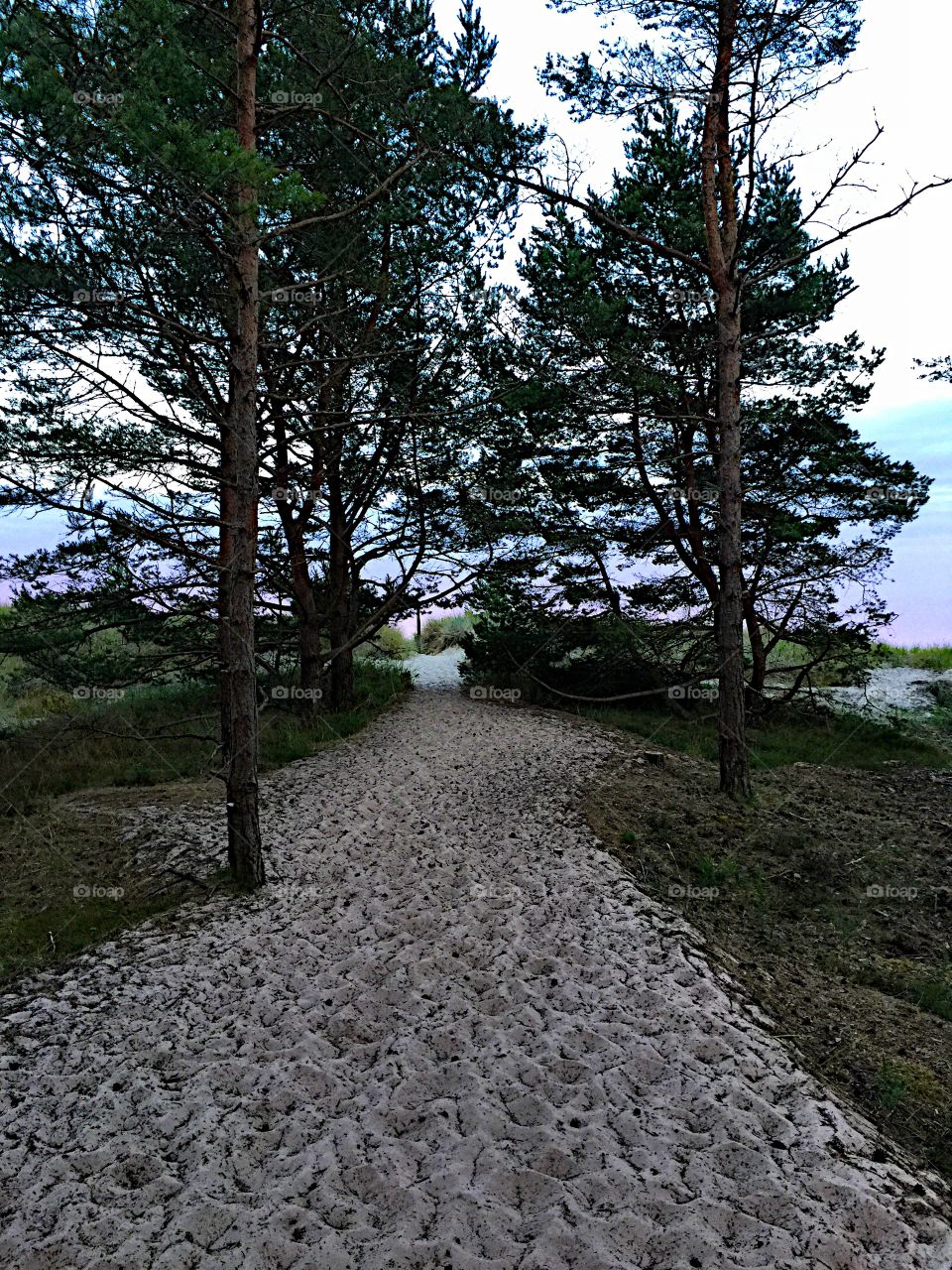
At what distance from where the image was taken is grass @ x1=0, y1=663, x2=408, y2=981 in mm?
6137

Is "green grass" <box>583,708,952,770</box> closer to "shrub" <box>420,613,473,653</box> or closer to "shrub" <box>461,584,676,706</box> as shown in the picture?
"shrub" <box>461,584,676,706</box>

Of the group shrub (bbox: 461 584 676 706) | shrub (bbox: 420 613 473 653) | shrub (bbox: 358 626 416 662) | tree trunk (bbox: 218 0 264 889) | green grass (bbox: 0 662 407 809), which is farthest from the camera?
shrub (bbox: 420 613 473 653)

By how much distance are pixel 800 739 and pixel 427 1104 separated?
10.4m

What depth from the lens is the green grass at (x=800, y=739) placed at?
457 inches

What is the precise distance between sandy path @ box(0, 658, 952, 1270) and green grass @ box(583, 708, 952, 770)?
5936 millimetres

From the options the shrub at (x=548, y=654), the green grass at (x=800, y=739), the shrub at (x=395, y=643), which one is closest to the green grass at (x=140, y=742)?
the shrub at (x=548, y=654)

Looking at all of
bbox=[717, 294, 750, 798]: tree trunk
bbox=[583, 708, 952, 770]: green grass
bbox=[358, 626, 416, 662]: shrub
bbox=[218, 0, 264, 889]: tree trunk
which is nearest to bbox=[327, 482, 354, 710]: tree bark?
bbox=[583, 708, 952, 770]: green grass

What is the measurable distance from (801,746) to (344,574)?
789 centimetres

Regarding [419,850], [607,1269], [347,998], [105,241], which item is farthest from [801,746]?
[105,241]

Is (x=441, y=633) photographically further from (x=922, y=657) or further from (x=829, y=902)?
(x=829, y=902)

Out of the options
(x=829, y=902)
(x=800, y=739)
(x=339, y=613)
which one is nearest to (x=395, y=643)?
(x=339, y=613)

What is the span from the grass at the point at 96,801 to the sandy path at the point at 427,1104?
1.98 ft

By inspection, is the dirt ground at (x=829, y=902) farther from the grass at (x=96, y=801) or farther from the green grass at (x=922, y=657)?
the green grass at (x=922, y=657)

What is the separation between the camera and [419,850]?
722cm
